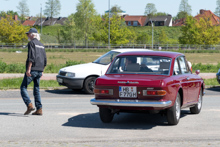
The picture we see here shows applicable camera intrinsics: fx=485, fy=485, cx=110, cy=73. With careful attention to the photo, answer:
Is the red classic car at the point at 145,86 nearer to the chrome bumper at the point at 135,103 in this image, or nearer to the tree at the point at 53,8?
the chrome bumper at the point at 135,103

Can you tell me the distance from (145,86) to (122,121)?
1.44 metres

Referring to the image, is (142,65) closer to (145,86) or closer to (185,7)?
(145,86)

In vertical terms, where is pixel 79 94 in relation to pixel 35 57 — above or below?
below

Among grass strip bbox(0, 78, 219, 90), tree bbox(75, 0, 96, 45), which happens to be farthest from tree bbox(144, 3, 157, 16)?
grass strip bbox(0, 78, 219, 90)

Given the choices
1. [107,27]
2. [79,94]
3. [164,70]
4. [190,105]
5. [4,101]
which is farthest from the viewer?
[107,27]

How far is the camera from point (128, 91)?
29.7ft

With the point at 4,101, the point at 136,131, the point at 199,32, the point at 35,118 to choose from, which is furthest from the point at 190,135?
the point at 199,32

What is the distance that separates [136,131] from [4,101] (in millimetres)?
6311

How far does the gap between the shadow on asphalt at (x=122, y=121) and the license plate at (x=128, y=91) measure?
2.11ft

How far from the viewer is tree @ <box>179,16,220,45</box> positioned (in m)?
97.6

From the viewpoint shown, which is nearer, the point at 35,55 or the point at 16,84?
the point at 35,55

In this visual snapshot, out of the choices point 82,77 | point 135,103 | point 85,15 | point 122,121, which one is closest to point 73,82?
point 82,77

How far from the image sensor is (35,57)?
10.2m

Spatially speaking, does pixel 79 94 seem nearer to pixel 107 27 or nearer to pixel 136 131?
pixel 136 131
